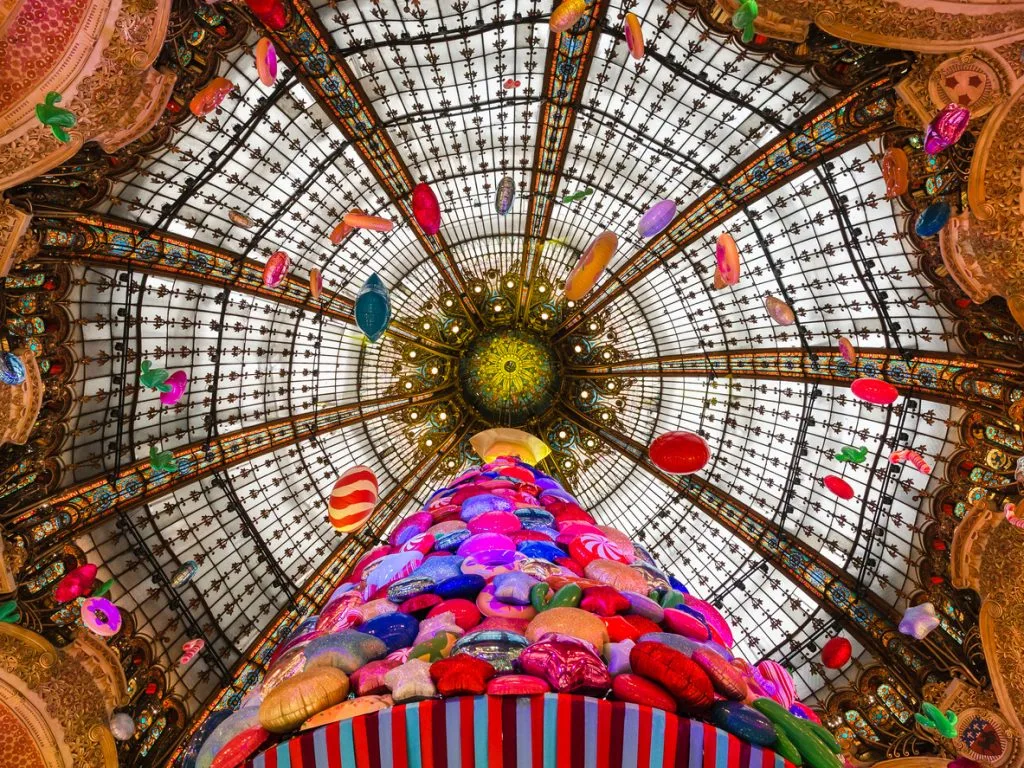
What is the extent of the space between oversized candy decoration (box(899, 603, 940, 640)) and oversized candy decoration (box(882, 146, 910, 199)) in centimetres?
926

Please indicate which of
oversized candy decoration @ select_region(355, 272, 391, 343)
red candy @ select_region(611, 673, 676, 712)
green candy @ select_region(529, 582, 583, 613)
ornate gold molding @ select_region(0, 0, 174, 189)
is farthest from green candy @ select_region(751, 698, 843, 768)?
ornate gold molding @ select_region(0, 0, 174, 189)

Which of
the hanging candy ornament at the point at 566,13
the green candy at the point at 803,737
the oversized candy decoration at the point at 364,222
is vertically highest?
the hanging candy ornament at the point at 566,13

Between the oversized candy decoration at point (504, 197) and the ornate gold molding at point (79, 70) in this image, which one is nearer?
the ornate gold molding at point (79, 70)

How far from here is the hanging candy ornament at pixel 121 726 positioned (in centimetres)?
1388

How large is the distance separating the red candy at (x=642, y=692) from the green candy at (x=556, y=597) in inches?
48.9

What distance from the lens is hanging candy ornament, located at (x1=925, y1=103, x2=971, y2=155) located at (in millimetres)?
10898

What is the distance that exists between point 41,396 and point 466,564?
1140cm

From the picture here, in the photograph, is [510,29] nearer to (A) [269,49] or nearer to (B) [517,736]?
(A) [269,49]

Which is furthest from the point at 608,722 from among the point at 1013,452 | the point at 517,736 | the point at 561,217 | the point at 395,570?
the point at 561,217

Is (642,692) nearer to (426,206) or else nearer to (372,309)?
(372,309)

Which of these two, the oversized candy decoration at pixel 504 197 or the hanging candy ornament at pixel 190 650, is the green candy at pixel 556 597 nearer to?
the oversized candy decoration at pixel 504 197

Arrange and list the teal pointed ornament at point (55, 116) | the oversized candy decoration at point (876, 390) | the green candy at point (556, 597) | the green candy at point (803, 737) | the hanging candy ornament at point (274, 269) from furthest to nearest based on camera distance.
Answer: the hanging candy ornament at point (274, 269) → the oversized candy decoration at point (876, 390) → the teal pointed ornament at point (55, 116) → the green candy at point (556, 597) → the green candy at point (803, 737)

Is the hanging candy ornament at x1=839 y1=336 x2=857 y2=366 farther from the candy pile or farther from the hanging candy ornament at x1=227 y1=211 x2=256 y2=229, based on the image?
the hanging candy ornament at x1=227 y1=211 x2=256 y2=229

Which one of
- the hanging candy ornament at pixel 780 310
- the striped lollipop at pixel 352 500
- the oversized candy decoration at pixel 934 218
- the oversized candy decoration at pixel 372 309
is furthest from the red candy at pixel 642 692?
the hanging candy ornament at pixel 780 310
